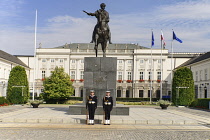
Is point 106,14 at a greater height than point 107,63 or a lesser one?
greater

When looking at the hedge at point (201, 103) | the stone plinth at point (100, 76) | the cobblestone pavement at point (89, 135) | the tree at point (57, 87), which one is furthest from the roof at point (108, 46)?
the cobblestone pavement at point (89, 135)

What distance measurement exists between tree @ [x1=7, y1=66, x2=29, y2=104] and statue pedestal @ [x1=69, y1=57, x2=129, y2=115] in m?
26.7

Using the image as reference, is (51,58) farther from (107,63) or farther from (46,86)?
(107,63)

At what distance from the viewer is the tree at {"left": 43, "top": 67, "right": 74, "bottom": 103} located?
1983 inches

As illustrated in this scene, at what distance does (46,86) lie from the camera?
5112 centimetres

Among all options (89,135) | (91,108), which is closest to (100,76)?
(91,108)

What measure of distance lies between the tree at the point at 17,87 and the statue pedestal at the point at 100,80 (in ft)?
87.6

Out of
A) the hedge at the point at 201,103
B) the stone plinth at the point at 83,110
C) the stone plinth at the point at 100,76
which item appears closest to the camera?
the stone plinth at the point at 83,110

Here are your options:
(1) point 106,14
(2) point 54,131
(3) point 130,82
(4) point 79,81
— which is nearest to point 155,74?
(3) point 130,82

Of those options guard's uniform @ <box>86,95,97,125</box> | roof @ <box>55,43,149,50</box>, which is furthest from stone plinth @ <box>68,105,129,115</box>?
roof @ <box>55,43,149,50</box>

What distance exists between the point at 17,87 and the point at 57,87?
8.98m

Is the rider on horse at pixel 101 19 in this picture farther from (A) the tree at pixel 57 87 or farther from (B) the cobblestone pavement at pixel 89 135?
(A) the tree at pixel 57 87

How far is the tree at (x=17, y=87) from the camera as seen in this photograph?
43.0m

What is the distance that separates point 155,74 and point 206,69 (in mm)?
27092
